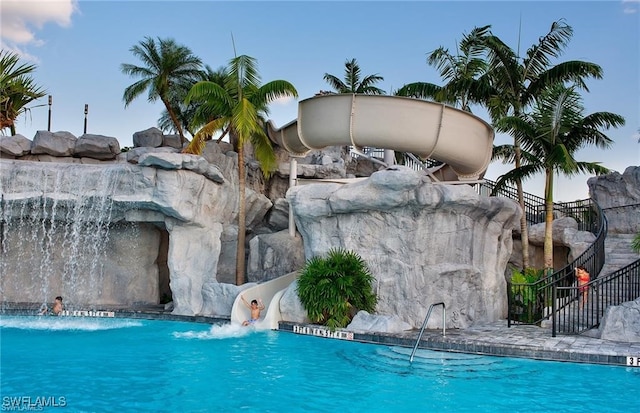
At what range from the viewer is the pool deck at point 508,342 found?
11289 millimetres

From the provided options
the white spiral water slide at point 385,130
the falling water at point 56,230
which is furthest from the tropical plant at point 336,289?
the falling water at point 56,230

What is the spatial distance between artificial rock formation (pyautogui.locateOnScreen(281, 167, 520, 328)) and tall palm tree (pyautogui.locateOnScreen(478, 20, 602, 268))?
4.46 metres

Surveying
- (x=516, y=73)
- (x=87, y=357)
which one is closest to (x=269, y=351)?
(x=87, y=357)

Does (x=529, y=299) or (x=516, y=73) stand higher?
(x=516, y=73)

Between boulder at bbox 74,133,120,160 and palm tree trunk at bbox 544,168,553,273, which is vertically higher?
boulder at bbox 74,133,120,160

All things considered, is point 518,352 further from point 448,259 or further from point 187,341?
point 187,341

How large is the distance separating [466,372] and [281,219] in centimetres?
1227

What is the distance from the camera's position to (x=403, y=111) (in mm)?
15383

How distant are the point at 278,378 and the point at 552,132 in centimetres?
1074

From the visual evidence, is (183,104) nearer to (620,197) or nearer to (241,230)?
(241,230)

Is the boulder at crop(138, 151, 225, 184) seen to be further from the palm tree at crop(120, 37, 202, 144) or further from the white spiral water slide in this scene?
the palm tree at crop(120, 37, 202, 144)

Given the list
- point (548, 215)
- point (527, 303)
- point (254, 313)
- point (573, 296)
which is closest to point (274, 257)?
point (254, 313)

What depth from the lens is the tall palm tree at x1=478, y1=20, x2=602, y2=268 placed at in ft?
62.0

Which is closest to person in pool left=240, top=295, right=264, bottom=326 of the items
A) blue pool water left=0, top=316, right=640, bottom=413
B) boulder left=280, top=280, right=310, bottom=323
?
boulder left=280, top=280, right=310, bottom=323
